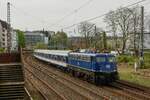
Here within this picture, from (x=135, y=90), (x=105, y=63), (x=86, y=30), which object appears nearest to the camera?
(x=135, y=90)

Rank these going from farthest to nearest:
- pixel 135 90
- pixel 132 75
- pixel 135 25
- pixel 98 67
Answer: pixel 135 25, pixel 132 75, pixel 98 67, pixel 135 90

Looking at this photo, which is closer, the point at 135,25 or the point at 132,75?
the point at 132,75

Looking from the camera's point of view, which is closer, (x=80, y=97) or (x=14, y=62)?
(x=80, y=97)

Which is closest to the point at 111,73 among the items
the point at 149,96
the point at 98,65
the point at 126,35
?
the point at 98,65

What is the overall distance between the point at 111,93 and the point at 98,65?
5.31m

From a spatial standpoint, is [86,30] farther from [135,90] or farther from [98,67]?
[135,90]

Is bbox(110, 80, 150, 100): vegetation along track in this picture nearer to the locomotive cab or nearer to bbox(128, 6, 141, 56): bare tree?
the locomotive cab

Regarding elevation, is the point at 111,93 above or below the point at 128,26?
below

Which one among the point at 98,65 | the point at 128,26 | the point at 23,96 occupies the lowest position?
the point at 23,96

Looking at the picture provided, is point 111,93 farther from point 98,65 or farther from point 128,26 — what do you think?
point 128,26

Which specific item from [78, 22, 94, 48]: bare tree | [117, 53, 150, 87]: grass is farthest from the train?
[78, 22, 94, 48]: bare tree

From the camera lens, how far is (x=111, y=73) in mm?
28922

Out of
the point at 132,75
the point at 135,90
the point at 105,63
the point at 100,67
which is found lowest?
the point at 135,90

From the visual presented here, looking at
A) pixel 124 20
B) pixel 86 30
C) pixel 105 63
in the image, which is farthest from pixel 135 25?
pixel 105 63
